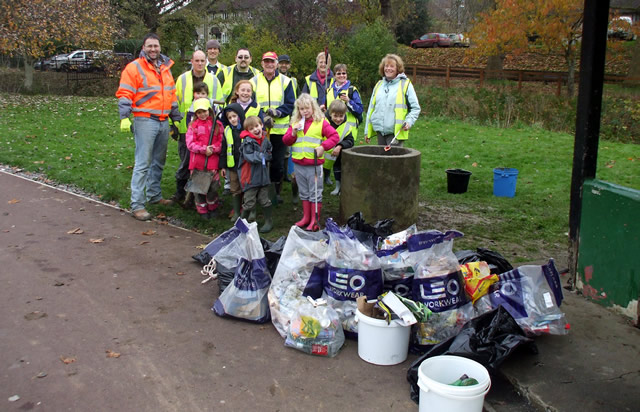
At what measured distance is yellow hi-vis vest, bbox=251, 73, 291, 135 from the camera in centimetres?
775

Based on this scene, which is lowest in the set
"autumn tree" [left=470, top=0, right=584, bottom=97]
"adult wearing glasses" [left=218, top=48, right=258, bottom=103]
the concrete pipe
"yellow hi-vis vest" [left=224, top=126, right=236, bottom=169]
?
the concrete pipe

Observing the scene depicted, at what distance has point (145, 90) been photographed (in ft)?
24.0

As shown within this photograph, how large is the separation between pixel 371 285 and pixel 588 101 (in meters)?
2.02

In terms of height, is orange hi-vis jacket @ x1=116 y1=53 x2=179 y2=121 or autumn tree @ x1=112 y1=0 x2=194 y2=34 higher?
autumn tree @ x1=112 y1=0 x2=194 y2=34


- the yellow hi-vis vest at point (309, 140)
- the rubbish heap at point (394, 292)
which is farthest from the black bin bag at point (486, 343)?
the yellow hi-vis vest at point (309, 140)

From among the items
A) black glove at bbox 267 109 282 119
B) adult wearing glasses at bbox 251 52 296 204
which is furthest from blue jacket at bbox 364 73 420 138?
black glove at bbox 267 109 282 119

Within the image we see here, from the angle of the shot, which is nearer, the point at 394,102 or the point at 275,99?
the point at 394,102

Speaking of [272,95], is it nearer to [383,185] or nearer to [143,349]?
[383,185]

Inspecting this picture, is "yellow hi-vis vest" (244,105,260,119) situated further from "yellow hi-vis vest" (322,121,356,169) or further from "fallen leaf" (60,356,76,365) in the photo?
"fallen leaf" (60,356,76,365)

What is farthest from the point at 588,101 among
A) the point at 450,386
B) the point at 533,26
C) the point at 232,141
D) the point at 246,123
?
the point at 533,26

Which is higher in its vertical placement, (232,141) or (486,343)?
(232,141)

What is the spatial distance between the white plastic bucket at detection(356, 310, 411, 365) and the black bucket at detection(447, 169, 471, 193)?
4.97 meters

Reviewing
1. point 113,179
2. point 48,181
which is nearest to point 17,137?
point 48,181

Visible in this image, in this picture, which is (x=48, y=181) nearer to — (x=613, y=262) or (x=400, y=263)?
Result: (x=400, y=263)
